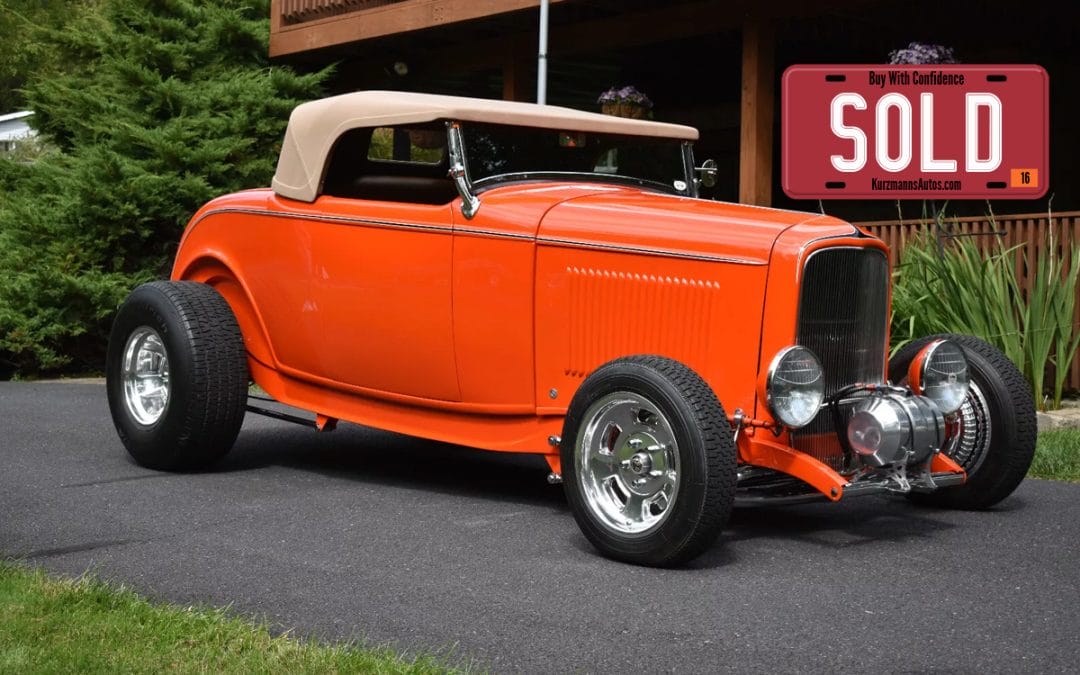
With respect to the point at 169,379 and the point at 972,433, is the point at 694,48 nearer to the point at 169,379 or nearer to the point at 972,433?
the point at 169,379

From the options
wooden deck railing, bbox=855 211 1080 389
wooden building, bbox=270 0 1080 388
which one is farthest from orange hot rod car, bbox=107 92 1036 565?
wooden building, bbox=270 0 1080 388

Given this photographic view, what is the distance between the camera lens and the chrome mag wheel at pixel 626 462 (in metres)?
4.84

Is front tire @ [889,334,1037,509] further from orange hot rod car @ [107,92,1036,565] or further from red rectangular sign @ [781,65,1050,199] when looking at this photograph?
red rectangular sign @ [781,65,1050,199]

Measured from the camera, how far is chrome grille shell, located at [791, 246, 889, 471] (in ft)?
16.9

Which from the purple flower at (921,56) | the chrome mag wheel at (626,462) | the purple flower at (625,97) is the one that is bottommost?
the chrome mag wheel at (626,462)

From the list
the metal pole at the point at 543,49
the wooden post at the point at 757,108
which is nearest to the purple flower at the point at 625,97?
the metal pole at the point at 543,49

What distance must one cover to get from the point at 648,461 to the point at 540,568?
554 mm

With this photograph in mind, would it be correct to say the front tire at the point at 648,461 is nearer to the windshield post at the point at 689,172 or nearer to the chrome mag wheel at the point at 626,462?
the chrome mag wheel at the point at 626,462

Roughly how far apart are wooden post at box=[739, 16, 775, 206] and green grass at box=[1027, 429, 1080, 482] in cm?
508

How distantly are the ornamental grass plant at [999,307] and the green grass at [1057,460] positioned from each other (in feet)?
3.59

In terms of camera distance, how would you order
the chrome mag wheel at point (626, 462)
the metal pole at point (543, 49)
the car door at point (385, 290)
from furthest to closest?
1. the metal pole at point (543, 49)
2. the car door at point (385, 290)
3. the chrome mag wheel at point (626, 462)

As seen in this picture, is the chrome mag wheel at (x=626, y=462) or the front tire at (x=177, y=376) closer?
the chrome mag wheel at (x=626, y=462)

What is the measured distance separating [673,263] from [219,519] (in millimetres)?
2119

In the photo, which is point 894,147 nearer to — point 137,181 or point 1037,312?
point 1037,312
